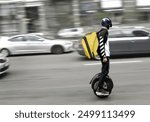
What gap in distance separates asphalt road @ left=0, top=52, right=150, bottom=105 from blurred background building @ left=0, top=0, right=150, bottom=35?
561 inches

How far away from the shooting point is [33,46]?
21719 mm

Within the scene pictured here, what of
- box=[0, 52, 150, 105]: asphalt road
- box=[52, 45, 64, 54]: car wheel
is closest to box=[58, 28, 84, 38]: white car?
box=[52, 45, 64, 54]: car wheel

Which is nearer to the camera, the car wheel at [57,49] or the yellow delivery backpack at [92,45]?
the yellow delivery backpack at [92,45]

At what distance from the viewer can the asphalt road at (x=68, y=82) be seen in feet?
34.5

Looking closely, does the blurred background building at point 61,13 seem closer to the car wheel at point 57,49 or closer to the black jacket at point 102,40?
the car wheel at point 57,49

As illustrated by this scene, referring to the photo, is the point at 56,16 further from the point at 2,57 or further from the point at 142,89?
the point at 142,89

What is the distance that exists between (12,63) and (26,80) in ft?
17.2

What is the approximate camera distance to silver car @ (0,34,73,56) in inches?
853

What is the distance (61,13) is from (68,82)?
20.8 meters

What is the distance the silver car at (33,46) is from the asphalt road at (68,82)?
252 centimetres

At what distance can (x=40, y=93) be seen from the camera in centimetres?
1156

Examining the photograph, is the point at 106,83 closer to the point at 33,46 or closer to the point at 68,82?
the point at 68,82

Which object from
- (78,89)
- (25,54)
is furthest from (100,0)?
(78,89)

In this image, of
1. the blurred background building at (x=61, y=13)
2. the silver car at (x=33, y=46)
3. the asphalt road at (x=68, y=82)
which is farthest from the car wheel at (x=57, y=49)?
the blurred background building at (x=61, y=13)
